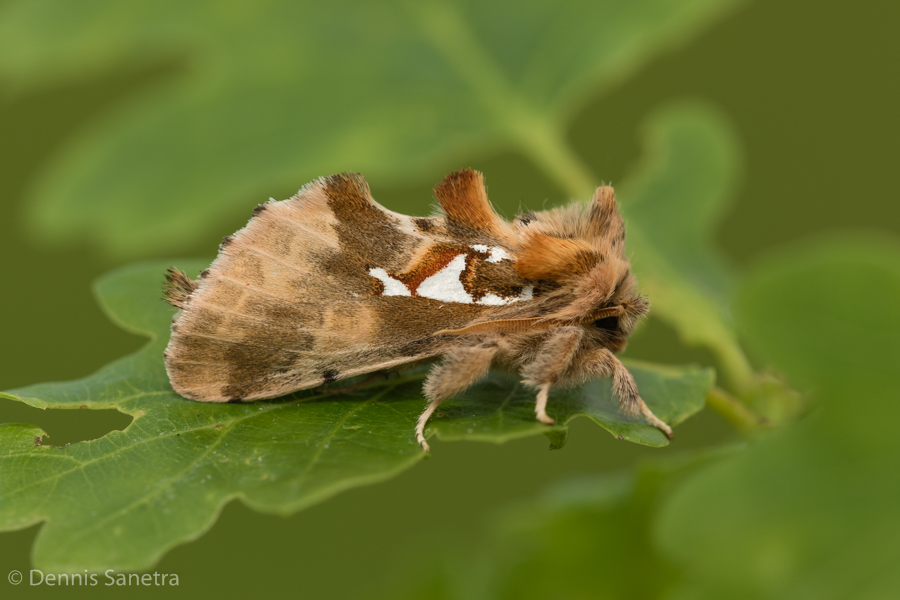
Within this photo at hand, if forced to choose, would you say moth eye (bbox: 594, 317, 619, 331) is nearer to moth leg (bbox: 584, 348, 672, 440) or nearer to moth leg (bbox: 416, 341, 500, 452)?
moth leg (bbox: 584, 348, 672, 440)

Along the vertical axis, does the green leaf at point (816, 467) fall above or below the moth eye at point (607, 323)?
below

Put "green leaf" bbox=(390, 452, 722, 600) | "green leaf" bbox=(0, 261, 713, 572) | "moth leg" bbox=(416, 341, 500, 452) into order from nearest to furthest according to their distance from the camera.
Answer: "green leaf" bbox=(0, 261, 713, 572)
"moth leg" bbox=(416, 341, 500, 452)
"green leaf" bbox=(390, 452, 722, 600)

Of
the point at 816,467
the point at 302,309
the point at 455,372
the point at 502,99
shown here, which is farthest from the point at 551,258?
the point at 502,99

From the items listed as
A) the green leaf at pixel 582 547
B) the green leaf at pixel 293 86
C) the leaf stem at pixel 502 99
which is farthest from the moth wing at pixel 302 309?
the green leaf at pixel 293 86

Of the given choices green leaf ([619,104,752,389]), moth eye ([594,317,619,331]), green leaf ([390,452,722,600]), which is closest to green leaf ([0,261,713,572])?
moth eye ([594,317,619,331])

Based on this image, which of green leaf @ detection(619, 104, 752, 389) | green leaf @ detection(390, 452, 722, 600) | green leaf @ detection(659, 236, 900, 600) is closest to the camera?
green leaf @ detection(659, 236, 900, 600)

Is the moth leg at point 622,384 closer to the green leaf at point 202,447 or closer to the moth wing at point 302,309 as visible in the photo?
the green leaf at point 202,447

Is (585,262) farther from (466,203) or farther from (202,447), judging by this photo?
(202,447)
